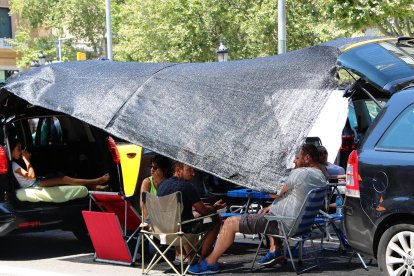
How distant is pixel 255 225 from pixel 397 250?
1.79 m

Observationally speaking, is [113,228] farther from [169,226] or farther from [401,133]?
[401,133]

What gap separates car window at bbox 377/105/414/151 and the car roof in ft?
1.49

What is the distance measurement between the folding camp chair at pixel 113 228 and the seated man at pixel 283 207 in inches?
34.2

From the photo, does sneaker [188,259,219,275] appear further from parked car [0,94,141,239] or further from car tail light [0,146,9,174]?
car tail light [0,146,9,174]

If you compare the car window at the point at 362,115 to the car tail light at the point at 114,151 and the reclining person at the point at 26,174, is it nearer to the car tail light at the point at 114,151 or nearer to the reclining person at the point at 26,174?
the car tail light at the point at 114,151

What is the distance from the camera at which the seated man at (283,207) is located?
846 centimetres

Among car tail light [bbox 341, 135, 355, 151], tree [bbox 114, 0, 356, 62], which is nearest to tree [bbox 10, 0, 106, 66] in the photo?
tree [bbox 114, 0, 356, 62]

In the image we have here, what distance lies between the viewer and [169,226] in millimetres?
8562

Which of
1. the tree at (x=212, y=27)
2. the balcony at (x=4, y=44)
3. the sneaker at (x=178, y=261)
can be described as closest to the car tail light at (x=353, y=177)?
the sneaker at (x=178, y=261)

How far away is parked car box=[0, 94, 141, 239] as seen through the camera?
9.73 metres

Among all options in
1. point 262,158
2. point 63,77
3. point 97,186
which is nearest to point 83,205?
point 97,186

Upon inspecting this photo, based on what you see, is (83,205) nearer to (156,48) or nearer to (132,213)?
(132,213)

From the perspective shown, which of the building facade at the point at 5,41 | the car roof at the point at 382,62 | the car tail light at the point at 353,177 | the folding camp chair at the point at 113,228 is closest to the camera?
the car tail light at the point at 353,177

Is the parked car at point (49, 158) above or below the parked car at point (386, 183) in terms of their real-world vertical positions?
below
